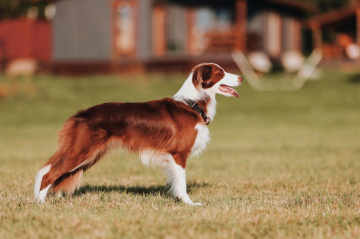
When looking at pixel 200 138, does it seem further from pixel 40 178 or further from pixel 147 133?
pixel 40 178

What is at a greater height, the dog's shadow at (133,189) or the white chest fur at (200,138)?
the white chest fur at (200,138)

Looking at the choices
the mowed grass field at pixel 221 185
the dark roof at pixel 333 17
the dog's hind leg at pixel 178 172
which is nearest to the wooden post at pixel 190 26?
the mowed grass field at pixel 221 185

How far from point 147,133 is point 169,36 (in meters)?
21.3

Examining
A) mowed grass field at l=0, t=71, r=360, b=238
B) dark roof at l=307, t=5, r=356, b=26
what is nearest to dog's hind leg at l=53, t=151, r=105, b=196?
mowed grass field at l=0, t=71, r=360, b=238

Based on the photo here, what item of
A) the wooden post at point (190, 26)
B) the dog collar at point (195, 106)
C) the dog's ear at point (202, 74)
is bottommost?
the dog collar at point (195, 106)

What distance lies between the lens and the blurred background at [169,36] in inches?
1009

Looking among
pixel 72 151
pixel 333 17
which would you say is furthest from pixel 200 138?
pixel 333 17

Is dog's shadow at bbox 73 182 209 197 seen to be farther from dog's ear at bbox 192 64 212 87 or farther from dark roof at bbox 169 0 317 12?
dark roof at bbox 169 0 317 12

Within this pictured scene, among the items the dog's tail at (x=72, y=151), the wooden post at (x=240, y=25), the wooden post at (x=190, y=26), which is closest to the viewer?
the dog's tail at (x=72, y=151)

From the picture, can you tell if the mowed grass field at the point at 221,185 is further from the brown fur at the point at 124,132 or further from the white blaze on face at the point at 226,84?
the white blaze on face at the point at 226,84

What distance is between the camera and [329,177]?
785cm

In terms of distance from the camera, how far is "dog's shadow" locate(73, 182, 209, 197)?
6555 millimetres

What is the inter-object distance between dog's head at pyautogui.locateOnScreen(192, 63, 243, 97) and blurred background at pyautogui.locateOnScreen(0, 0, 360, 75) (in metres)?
18.7

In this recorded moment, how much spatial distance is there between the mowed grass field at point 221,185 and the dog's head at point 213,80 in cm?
132
